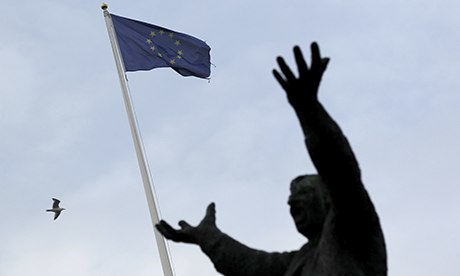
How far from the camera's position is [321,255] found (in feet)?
14.0

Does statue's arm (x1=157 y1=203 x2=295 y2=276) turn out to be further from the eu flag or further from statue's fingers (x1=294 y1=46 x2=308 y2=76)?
the eu flag

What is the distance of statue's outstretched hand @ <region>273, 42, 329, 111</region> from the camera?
4000 mm

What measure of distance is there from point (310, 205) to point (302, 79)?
77 cm

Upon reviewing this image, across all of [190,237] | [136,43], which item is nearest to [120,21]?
[136,43]

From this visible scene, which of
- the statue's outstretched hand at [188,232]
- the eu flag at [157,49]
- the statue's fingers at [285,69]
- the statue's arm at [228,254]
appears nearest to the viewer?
the statue's fingers at [285,69]

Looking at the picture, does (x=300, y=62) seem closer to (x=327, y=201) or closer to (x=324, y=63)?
(x=324, y=63)

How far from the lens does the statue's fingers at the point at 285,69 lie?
4062 mm

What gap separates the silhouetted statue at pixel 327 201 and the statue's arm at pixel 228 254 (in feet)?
0.67

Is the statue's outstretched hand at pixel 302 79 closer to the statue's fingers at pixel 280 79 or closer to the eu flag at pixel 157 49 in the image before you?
the statue's fingers at pixel 280 79

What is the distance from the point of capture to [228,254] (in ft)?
15.8

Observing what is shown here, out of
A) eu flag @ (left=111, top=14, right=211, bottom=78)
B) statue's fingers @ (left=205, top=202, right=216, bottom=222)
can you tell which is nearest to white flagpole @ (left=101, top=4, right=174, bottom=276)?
eu flag @ (left=111, top=14, right=211, bottom=78)

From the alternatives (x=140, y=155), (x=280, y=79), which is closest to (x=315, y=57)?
(x=280, y=79)

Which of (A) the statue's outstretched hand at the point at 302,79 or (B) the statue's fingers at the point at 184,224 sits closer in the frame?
(A) the statue's outstretched hand at the point at 302,79

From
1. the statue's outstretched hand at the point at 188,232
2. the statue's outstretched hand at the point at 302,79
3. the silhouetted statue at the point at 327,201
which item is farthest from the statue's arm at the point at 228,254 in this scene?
the statue's outstretched hand at the point at 302,79
